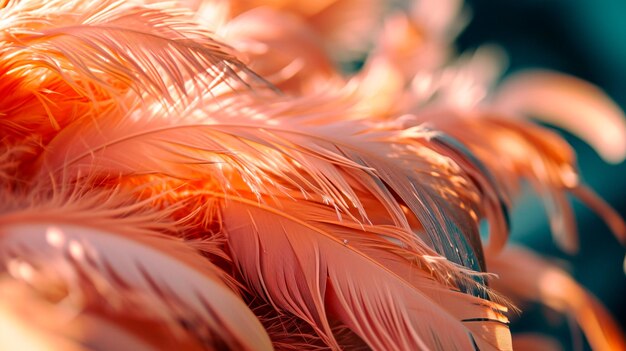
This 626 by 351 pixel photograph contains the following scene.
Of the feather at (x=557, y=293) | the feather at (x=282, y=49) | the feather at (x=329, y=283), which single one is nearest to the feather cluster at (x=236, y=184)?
the feather at (x=329, y=283)

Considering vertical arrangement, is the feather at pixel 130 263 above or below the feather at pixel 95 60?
below

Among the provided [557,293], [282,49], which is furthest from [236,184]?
[557,293]

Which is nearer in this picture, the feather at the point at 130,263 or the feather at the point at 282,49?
the feather at the point at 130,263

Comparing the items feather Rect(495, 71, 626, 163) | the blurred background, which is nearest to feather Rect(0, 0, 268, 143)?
feather Rect(495, 71, 626, 163)

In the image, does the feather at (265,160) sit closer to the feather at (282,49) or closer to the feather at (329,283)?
the feather at (329,283)

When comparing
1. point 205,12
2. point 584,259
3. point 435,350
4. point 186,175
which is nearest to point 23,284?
point 186,175

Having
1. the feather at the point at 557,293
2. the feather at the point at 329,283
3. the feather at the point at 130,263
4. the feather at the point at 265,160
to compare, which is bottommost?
the feather at the point at 557,293

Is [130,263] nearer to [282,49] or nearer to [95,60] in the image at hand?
[95,60]
